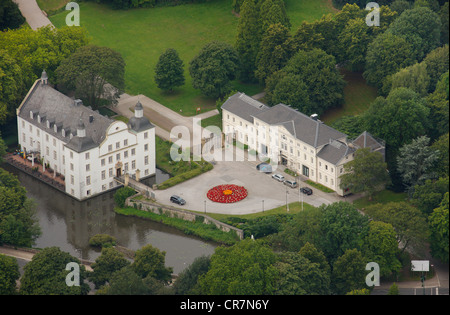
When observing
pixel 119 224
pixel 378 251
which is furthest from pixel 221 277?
pixel 119 224

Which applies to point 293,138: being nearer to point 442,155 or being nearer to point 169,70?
point 442,155

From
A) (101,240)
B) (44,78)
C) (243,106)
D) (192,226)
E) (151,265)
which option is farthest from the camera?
(243,106)

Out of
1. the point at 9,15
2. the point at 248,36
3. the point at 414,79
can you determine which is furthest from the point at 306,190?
the point at 9,15

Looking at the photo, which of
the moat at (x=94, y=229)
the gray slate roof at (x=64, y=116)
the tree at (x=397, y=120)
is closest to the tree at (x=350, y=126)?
the tree at (x=397, y=120)

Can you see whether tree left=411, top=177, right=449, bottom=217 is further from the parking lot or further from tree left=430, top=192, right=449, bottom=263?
the parking lot

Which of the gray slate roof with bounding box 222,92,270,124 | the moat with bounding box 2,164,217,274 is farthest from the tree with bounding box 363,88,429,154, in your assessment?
the moat with bounding box 2,164,217,274
